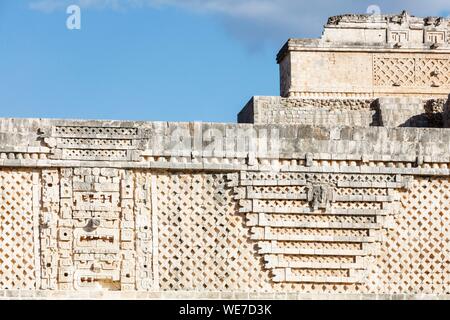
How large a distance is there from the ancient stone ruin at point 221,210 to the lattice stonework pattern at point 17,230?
0.04 ft

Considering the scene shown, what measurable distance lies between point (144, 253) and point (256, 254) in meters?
1.44

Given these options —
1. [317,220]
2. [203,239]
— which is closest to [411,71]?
[317,220]

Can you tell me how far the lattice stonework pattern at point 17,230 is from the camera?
13.4 m

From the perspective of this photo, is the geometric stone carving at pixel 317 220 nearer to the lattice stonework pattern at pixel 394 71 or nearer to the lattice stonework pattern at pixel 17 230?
the lattice stonework pattern at pixel 17 230

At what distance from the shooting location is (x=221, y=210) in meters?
13.8

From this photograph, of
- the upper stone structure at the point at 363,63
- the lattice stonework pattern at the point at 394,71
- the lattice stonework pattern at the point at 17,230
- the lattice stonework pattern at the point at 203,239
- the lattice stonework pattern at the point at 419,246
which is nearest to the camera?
the lattice stonework pattern at the point at 17,230

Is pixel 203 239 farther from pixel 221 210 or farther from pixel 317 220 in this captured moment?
pixel 317 220

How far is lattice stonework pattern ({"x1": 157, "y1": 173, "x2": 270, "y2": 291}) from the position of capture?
13.6 m

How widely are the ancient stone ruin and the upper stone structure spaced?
5.82 m

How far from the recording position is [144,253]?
13609 millimetres

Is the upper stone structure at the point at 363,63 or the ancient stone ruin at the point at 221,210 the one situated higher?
the upper stone structure at the point at 363,63

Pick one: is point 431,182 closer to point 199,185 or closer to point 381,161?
point 381,161

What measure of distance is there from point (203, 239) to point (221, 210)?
0.44m

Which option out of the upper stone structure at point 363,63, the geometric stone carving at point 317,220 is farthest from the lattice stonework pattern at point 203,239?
the upper stone structure at point 363,63
